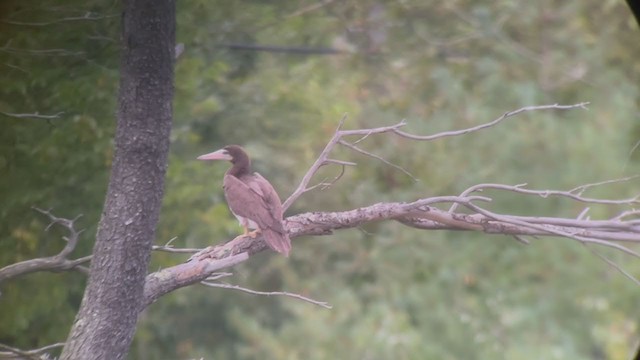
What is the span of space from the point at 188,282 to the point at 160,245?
0.11m

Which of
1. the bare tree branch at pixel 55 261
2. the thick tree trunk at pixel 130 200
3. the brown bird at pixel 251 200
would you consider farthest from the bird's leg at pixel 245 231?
the bare tree branch at pixel 55 261

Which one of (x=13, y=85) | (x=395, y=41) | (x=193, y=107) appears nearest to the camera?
(x=13, y=85)

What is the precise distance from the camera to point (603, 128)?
17.0 feet

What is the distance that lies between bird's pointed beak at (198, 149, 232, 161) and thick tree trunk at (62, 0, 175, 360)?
28cm

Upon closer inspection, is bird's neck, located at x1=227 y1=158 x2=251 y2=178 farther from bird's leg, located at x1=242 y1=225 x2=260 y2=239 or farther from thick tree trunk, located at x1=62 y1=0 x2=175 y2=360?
thick tree trunk, located at x1=62 y1=0 x2=175 y2=360

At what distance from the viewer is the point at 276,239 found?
7.10ft

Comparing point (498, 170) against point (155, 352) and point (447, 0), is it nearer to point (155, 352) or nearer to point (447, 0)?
point (447, 0)

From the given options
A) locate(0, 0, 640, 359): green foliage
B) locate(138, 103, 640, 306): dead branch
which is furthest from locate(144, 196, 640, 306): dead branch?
locate(0, 0, 640, 359): green foliage

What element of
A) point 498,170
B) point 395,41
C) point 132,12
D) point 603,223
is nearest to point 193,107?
point 132,12

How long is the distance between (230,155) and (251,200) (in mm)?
128

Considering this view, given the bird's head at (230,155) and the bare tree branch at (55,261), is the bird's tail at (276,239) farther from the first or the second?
the bare tree branch at (55,261)

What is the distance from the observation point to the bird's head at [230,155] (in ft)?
7.50

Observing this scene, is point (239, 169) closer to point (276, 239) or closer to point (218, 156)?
point (218, 156)

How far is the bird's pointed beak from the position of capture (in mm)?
2285
